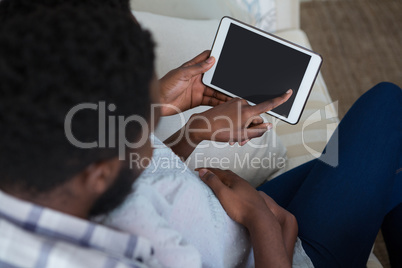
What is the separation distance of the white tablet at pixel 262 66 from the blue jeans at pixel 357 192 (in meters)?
0.12

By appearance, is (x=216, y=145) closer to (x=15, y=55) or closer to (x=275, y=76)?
(x=275, y=76)

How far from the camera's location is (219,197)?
2.14 ft

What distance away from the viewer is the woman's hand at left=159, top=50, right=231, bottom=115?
0.74m

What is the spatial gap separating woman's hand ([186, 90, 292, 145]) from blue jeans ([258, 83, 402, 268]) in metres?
0.15

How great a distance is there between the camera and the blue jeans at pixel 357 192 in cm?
71

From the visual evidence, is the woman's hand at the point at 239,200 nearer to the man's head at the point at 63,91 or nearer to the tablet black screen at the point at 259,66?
the tablet black screen at the point at 259,66

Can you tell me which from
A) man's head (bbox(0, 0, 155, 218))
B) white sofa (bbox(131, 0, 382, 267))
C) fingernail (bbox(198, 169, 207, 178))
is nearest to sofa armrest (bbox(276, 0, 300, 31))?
white sofa (bbox(131, 0, 382, 267))

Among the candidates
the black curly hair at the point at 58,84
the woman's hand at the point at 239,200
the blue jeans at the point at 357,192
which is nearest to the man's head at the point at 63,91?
the black curly hair at the point at 58,84

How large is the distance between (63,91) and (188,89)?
0.47 m

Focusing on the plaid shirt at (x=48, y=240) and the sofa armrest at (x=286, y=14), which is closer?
the plaid shirt at (x=48, y=240)

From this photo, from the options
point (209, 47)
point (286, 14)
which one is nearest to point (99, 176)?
point (209, 47)

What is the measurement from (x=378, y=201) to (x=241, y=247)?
0.27 metres

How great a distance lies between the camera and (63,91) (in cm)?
34

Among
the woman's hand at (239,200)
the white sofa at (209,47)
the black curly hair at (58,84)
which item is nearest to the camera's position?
the black curly hair at (58,84)
